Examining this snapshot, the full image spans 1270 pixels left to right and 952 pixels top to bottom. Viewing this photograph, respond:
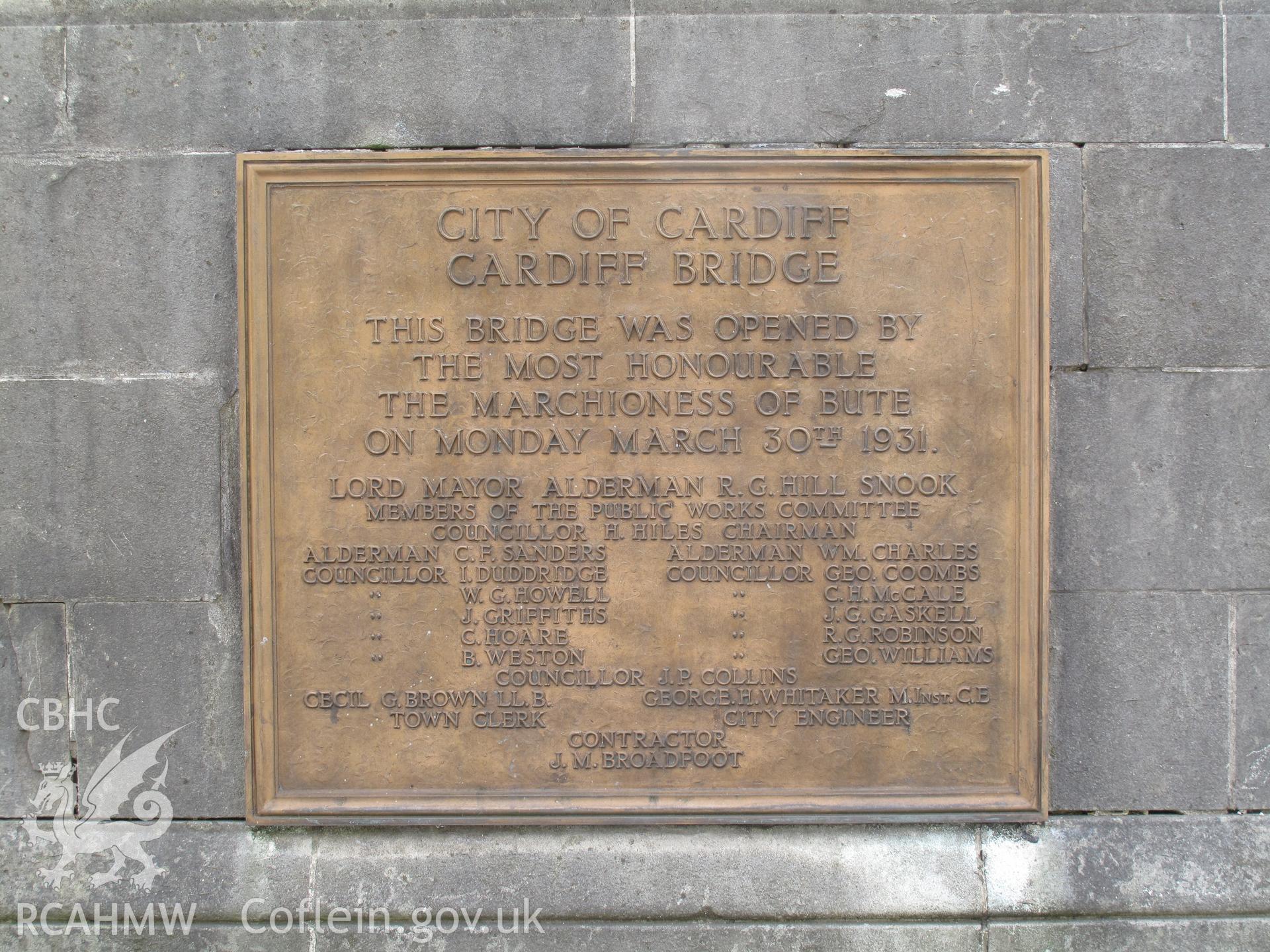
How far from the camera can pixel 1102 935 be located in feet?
11.3

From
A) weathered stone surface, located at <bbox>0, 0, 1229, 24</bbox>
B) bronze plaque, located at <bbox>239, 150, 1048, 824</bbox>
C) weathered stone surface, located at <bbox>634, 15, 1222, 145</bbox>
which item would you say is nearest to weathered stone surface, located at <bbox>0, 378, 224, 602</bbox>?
bronze plaque, located at <bbox>239, 150, 1048, 824</bbox>

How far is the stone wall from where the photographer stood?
3.48 meters

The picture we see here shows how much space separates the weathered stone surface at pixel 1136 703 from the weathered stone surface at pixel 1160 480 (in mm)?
123

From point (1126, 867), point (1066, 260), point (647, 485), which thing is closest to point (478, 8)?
point (647, 485)

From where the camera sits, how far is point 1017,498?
339cm

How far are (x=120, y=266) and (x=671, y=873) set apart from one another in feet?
10.9

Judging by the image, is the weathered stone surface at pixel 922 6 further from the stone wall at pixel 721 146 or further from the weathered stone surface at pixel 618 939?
the weathered stone surface at pixel 618 939

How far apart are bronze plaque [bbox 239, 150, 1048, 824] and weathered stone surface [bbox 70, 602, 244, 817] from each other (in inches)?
8.2

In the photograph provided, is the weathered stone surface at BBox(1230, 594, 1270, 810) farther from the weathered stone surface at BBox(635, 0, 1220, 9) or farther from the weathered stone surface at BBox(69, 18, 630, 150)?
the weathered stone surface at BBox(69, 18, 630, 150)

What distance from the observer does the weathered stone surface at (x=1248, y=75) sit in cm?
352

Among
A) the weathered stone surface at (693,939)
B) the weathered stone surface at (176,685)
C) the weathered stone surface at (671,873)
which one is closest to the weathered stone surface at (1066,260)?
the weathered stone surface at (671,873)

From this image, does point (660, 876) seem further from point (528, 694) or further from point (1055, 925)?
point (1055, 925)

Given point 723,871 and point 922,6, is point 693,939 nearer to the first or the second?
point 723,871

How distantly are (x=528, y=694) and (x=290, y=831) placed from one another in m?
1.13
